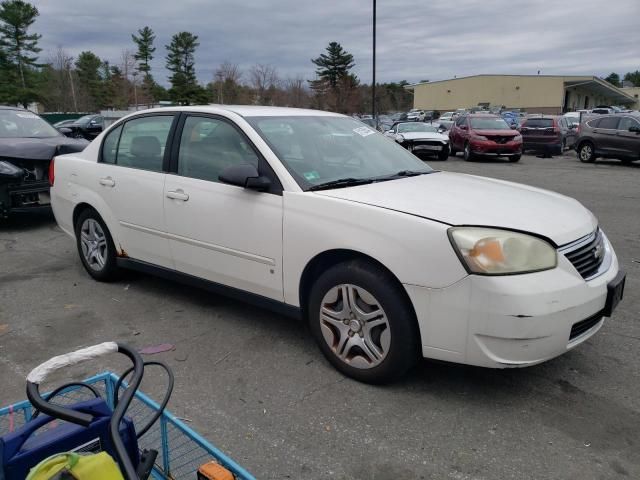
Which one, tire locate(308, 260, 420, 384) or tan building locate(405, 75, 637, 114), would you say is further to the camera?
tan building locate(405, 75, 637, 114)

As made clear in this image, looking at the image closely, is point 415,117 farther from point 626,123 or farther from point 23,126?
point 23,126

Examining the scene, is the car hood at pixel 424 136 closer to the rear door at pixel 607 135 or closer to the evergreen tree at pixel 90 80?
the rear door at pixel 607 135

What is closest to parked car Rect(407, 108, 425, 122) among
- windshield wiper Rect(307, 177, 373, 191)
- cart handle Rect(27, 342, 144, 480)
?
windshield wiper Rect(307, 177, 373, 191)

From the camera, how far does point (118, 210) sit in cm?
455

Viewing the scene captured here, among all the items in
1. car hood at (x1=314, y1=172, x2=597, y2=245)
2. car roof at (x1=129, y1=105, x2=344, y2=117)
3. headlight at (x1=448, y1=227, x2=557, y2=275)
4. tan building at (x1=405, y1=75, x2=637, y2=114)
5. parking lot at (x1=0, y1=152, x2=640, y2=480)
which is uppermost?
tan building at (x1=405, y1=75, x2=637, y2=114)

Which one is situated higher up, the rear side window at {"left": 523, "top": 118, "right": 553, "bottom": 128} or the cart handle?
the rear side window at {"left": 523, "top": 118, "right": 553, "bottom": 128}

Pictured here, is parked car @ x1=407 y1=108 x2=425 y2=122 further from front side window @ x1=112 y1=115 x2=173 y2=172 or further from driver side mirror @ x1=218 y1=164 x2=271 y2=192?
driver side mirror @ x1=218 y1=164 x2=271 y2=192

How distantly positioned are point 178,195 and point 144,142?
2.66 ft

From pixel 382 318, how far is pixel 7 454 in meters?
1.94

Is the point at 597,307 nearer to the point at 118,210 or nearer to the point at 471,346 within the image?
the point at 471,346

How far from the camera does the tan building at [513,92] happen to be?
69812mm

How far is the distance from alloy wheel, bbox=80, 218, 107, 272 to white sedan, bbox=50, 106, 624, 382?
0.36 ft

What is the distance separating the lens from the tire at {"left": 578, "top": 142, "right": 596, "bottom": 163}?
18.3 metres

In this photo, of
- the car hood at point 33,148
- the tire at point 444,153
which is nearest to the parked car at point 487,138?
the tire at point 444,153
